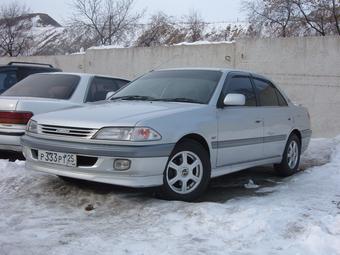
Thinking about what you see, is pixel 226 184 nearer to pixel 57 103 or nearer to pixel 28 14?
pixel 57 103

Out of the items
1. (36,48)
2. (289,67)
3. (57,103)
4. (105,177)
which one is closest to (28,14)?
(36,48)

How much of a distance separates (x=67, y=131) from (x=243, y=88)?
8.02 ft

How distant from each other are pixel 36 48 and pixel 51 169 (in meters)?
35.8

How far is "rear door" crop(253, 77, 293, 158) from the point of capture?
6.79 meters

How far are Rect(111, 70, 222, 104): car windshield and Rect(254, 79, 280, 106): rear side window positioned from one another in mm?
867

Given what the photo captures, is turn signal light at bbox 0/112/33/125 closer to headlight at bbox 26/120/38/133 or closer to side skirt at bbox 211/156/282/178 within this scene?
headlight at bbox 26/120/38/133

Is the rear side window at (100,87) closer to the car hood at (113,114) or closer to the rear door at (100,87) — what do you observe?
the rear door at (100,87)

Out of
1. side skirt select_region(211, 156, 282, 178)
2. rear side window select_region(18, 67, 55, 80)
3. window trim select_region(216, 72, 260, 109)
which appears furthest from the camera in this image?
rear side window select_region(18, 67, 55, 80)

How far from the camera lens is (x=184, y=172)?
5391mm

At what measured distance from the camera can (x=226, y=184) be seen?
21.8 feet

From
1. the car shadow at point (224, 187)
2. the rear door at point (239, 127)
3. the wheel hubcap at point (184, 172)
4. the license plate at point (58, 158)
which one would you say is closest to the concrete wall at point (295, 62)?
the car shadow at point (224, 187)

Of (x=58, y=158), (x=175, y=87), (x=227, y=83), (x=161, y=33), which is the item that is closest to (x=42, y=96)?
(x=175, y=87)

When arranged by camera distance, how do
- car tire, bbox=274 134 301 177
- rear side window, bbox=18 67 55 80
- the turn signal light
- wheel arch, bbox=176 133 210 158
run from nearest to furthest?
wheel arch, bbox=176 133 210 158
the turn signal light
car tire, bbox=274 134 301 177
rear side window, bbox=18 67 55 80

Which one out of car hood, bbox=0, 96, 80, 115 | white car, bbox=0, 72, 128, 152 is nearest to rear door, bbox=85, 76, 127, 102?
white car, bbox=0, 72, 128, 152
